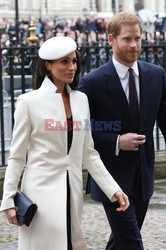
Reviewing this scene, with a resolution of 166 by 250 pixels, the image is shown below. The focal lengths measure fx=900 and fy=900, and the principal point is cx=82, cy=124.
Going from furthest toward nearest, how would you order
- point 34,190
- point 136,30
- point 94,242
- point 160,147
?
1. point 160,147
2. point 94,242
3. point 136,30
4. point 34,190

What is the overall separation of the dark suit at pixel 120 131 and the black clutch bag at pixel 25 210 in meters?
0.76

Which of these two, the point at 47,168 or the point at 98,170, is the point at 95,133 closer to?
the point at 98,170

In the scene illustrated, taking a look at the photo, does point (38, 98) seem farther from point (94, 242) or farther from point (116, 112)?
point (94, 242)

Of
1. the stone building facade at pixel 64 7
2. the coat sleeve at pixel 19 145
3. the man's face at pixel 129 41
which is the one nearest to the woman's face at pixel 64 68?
the coat sleeve at pixel 19 145

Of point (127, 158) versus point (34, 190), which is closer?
point (34, 190)

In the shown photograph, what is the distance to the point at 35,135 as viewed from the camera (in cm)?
448

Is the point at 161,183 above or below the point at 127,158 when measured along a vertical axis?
below

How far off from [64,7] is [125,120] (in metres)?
61.1

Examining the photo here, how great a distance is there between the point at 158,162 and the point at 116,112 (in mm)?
4702

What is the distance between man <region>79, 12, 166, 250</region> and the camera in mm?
4945

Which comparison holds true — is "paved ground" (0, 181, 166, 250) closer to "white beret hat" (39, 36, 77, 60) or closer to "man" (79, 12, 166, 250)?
"man" (79, 12, 166, 250)

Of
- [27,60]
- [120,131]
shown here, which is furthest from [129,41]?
[27,60]

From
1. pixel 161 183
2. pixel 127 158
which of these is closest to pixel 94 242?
pixel 127 158

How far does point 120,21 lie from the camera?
4957 mm
